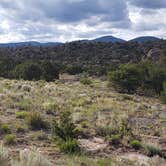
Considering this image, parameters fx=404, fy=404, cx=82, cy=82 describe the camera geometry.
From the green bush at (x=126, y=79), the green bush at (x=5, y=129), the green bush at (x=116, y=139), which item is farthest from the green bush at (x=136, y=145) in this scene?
the green bush at (x=126, y=79)

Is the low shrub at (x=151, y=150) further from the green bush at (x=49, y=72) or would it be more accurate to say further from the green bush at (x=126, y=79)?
the green bush at (x=49, y=72)

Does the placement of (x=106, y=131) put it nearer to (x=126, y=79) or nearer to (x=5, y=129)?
(x=5, y=129)

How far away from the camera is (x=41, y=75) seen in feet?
196

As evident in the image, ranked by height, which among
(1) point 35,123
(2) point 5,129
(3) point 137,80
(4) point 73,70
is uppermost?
(2) point 5,129

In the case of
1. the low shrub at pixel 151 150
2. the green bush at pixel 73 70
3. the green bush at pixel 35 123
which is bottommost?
the green bush at pixel 73 70

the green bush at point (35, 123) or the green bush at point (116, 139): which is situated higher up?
the green bush at point (35, 123)

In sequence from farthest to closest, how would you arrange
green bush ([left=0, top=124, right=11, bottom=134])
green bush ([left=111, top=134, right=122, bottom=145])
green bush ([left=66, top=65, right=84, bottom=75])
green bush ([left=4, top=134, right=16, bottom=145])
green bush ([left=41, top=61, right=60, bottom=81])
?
green bush ([left=66, top=65, right=84, bottom=75]), green bush ([left=41, top=61, right=60, bottom=81]), green bush ([left=0, top=124, right=11, bottom=134]), green bush ([left=111, top=134, right=122, bottom=145]), green bush ([left=4, top=134, right=16, bottom=145])

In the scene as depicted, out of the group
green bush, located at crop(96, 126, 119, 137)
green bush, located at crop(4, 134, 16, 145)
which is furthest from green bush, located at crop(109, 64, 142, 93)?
green bush, located at crop(4, 134, 16, 145)

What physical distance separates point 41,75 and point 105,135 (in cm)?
4639

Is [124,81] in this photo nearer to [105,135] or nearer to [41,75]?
[41,75]

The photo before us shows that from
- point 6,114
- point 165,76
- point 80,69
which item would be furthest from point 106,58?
point 6,114

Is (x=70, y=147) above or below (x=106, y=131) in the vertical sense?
above

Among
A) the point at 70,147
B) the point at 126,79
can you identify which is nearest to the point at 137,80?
the point at 126,79

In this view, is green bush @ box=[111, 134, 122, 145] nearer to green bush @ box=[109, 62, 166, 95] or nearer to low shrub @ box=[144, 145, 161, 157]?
low shrub @ box=[144, 145, 161, 157]
